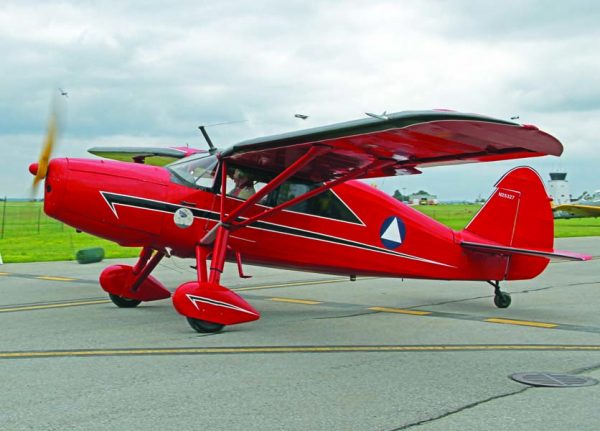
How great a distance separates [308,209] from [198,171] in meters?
1.69

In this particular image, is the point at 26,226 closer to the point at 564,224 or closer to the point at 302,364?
the point at 564,224

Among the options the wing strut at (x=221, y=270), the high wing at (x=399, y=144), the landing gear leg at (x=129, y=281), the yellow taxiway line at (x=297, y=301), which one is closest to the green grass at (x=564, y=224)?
the yellow taxiway line at (x=297, y=301)

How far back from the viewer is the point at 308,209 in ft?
32.4

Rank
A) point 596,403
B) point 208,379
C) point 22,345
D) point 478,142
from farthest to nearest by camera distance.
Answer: point 478,142
point 22,345
point 208,379
point 596,403

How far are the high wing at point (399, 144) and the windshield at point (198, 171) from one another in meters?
0.32

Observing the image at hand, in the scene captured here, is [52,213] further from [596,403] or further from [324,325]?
[596,403]

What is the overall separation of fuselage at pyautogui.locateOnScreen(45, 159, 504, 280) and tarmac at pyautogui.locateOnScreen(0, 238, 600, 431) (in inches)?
30.7

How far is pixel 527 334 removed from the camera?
8438 mm

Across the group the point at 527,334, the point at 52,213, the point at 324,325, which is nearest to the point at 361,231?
the point at 324,325

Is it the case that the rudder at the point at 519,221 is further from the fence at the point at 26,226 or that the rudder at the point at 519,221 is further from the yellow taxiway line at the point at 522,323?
the fence at the point at 26,226

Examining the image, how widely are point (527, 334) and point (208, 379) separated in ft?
14.7

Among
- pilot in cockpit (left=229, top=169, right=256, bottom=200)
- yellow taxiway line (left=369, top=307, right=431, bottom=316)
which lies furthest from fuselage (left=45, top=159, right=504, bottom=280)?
yellow taxiway line (left=369, top=307, right=431, bottom=316)

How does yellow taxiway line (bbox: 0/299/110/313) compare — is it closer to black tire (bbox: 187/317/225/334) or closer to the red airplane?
the red airplane

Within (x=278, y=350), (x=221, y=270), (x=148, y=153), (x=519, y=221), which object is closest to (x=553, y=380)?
(x=278, y=350)
